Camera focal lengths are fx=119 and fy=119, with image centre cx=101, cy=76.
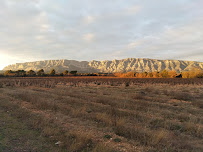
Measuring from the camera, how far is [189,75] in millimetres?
80938

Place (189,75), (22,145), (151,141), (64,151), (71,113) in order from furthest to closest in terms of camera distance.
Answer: (189,75)
(71,113)
(151,141)
(22,145)
(64,151)

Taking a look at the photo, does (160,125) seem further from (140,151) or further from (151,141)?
(140,151)

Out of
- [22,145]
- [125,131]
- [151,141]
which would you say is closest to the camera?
[22,145]

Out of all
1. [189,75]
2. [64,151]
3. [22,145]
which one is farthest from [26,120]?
[189,75]

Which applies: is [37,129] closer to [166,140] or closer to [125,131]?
[125,131]

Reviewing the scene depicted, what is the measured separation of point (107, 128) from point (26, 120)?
4.88 m

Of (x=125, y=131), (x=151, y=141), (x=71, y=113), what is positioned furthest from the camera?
(x=71, y=113)

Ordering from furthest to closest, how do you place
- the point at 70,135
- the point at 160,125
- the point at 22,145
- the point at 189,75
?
1. the point at 189,75
2. the point at 160,125
3. the point at 70,135
4. the point at 22,145

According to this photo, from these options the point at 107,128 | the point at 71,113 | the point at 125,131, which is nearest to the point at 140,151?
the point at 125,131

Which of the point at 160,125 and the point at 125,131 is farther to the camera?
the point at 160,125

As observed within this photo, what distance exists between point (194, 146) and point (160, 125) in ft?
7.24

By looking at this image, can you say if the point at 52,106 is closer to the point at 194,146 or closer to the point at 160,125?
the point at 160,125

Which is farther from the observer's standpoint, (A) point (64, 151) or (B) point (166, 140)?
(B) point (166, 140)

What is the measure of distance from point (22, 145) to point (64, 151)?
5.91 feet
